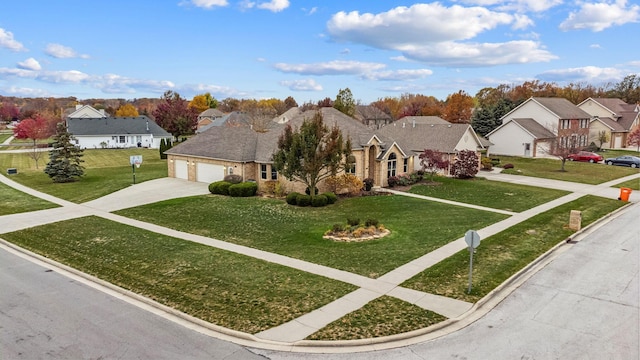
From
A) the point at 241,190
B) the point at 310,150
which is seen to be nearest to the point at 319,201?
the point at 310,150

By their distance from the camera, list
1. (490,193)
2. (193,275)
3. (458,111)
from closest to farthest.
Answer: (193,275) < (490,193) < (458,111)

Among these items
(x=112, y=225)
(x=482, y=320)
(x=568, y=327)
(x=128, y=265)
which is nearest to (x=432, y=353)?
(x=482, y=320)

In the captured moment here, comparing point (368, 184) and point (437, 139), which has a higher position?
point (437, 139)

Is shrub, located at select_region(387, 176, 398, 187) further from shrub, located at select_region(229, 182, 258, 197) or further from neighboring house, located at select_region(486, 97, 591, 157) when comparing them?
neighboring house, located at select_region(486, 97, 591, 157)

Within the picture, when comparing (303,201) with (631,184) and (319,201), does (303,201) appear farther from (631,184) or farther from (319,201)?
(631,184)

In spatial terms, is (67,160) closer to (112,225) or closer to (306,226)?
(112,225)

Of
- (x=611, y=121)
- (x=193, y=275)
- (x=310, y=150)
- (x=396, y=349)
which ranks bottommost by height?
(x=396, y=349)
